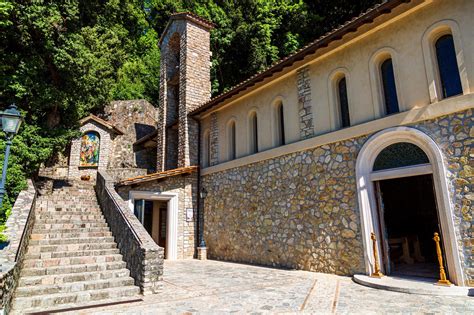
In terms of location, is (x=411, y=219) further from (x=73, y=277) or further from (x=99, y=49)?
(x=99, y=49)

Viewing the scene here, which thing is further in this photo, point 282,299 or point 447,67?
point 447,67

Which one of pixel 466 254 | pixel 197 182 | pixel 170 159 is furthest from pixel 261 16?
pixel 466 254

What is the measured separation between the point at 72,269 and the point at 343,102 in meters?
7.95

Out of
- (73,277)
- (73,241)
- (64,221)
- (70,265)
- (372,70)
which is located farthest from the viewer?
(64,221)

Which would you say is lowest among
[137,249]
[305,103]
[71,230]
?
[137,249]

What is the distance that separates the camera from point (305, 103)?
29.2 ft

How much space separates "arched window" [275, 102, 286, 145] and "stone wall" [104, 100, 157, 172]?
13716 millimetres

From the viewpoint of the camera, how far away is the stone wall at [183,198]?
38.7 feet

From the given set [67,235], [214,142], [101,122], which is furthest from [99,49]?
[67,235]

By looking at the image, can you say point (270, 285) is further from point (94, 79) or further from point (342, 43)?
point (94, 79)

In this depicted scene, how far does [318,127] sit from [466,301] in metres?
5.06

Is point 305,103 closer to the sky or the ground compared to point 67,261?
closer to the sky

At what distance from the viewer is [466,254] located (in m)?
5.61

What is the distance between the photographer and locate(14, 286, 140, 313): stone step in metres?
5.18
